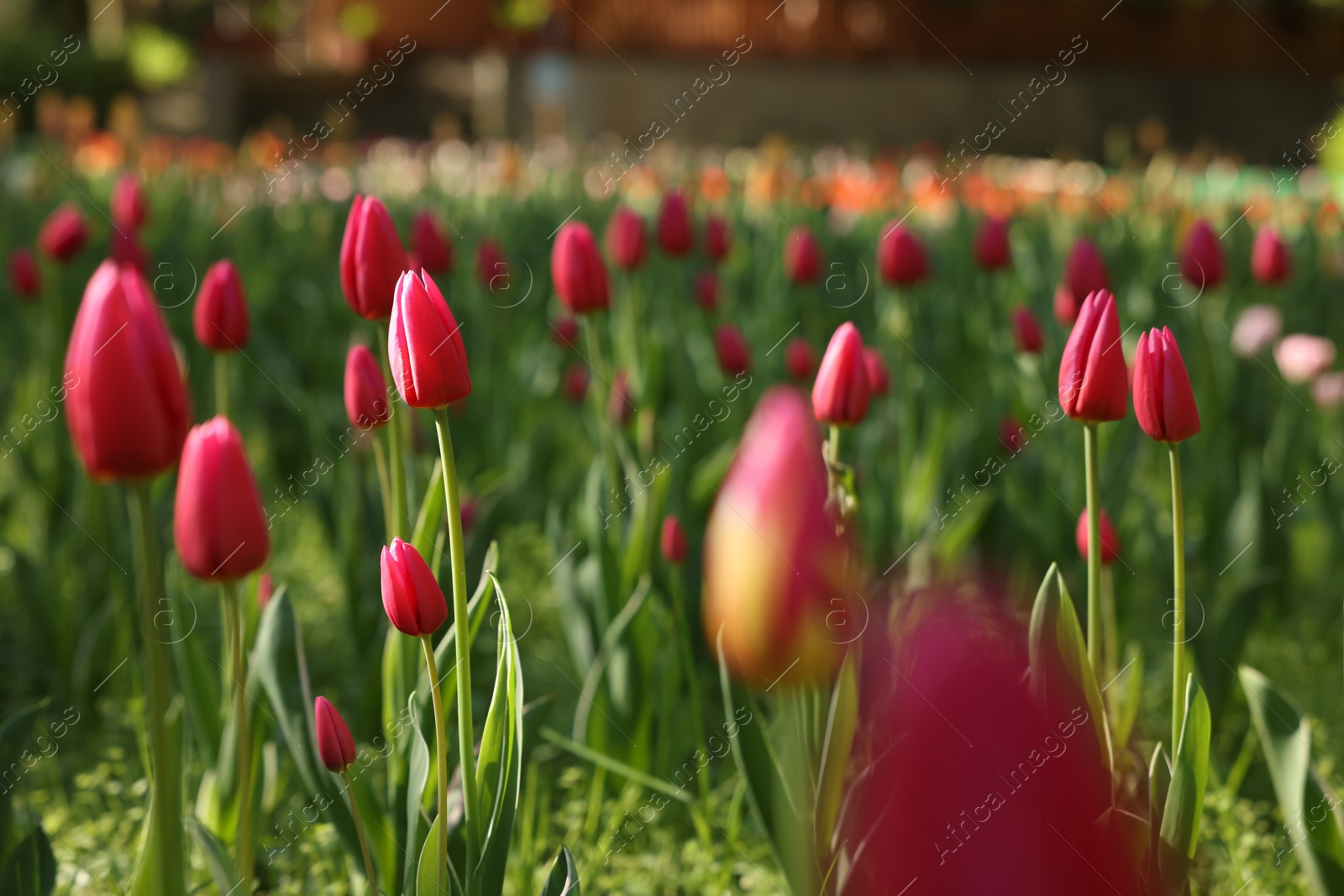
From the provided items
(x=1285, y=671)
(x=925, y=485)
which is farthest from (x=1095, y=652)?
(x=1285, y=671)

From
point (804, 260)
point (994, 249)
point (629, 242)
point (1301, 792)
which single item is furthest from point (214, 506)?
point (994, 249)

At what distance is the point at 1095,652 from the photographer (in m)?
1.13

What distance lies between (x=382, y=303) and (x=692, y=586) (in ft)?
3.23

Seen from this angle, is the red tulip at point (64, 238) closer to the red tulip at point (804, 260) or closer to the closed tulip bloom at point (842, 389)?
the red tulip at point (804, 260)

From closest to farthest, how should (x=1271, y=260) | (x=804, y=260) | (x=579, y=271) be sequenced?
(x=579, y=271), (x=1271, y=260), (x=804, y=260)

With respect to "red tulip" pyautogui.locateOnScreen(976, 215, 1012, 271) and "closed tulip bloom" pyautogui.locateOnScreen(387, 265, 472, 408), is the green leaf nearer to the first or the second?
"closed tulip bloom" pyautogui.locateOnScreen(387, 265, 472, 408)

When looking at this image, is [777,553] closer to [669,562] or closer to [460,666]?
[460,666]

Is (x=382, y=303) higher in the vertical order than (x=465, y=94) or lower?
higher

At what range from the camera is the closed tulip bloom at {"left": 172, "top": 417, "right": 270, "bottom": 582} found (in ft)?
2.79

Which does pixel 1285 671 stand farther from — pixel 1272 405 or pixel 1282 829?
pixel 1272 405

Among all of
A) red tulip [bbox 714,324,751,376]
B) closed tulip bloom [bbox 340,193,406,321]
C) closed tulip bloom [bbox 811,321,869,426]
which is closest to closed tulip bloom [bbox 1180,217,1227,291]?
red tulip [bbox 714,324,751,376]

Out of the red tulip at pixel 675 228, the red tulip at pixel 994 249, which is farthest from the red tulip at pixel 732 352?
the red tulip at pixel 994 249

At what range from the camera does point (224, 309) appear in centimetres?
174

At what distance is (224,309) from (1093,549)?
4.22 ft
